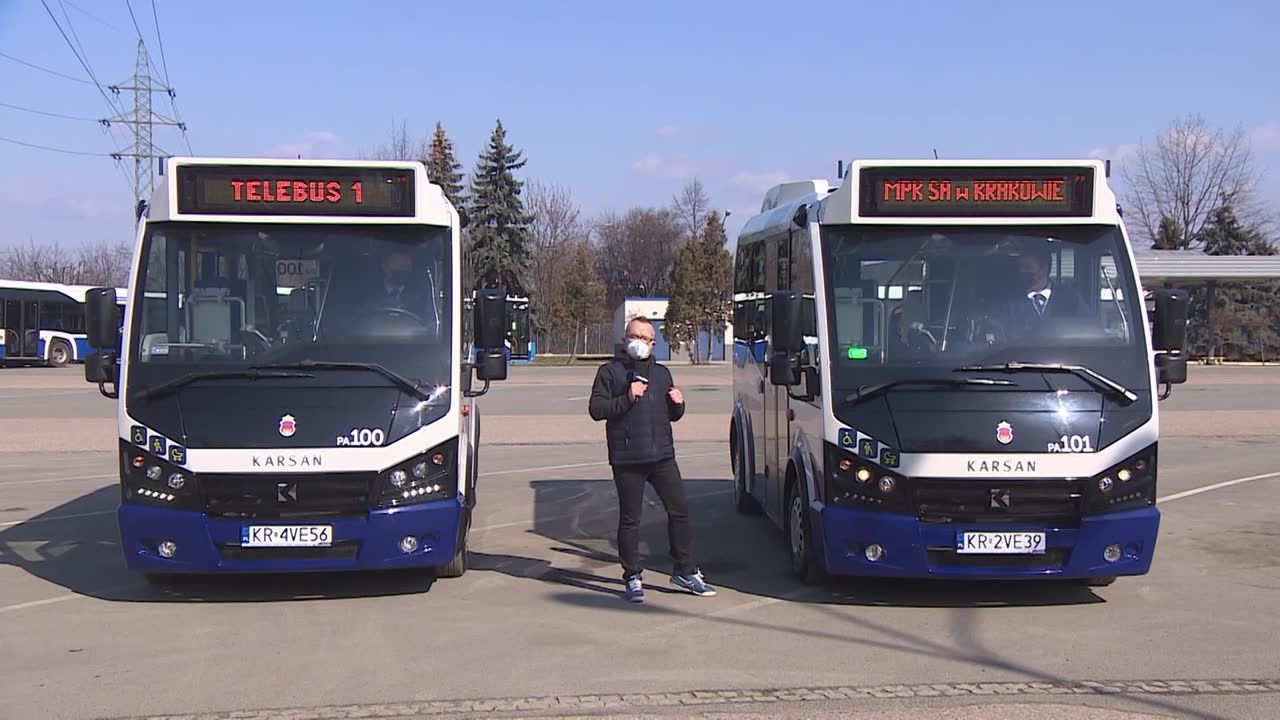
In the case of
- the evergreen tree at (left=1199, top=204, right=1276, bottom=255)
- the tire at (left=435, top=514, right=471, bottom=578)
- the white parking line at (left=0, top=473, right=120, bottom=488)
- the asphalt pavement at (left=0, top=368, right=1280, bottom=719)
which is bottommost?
the white parking line at (left=0, top=473, right=120, bottom=488)

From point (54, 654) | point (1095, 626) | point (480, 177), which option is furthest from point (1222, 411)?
point (480, 177)

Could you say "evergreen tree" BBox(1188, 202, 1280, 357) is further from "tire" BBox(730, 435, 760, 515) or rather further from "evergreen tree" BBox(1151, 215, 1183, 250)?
"tire" BBox(730, 435, 760, 515)

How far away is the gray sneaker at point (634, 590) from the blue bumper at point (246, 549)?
140cm

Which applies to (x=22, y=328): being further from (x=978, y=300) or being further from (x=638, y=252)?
(x=638, y=252)

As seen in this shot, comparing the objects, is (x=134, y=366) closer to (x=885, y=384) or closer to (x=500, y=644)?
(x=500, y=644)

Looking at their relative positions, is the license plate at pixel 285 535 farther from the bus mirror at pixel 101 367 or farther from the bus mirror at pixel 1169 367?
the bus mirror at pixel 1169 367

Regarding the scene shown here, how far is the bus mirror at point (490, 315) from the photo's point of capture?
8.15m

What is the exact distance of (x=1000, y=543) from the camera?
290 inches

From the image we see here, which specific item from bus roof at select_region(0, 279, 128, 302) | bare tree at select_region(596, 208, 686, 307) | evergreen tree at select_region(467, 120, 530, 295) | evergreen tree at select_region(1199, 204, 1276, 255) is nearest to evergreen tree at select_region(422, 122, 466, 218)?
evergreen tree at select_region(467, 120, 530, 295)

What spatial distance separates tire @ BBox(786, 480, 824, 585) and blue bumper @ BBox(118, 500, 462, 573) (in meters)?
2.53

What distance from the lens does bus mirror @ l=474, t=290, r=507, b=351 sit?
815 centimetres

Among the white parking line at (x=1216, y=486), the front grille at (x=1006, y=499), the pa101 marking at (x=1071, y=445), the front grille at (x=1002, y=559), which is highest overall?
the pa101 marking at (x=1071, y=445)

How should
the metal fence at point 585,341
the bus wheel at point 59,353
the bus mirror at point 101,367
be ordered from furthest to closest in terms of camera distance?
the metal fence at point 585,341 → the bus wheel at point 59,353 → the bus mirror at point 101,367

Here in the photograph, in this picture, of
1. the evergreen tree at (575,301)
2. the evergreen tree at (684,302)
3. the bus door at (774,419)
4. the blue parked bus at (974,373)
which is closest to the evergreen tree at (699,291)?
the evergreen tree at (684,302)
